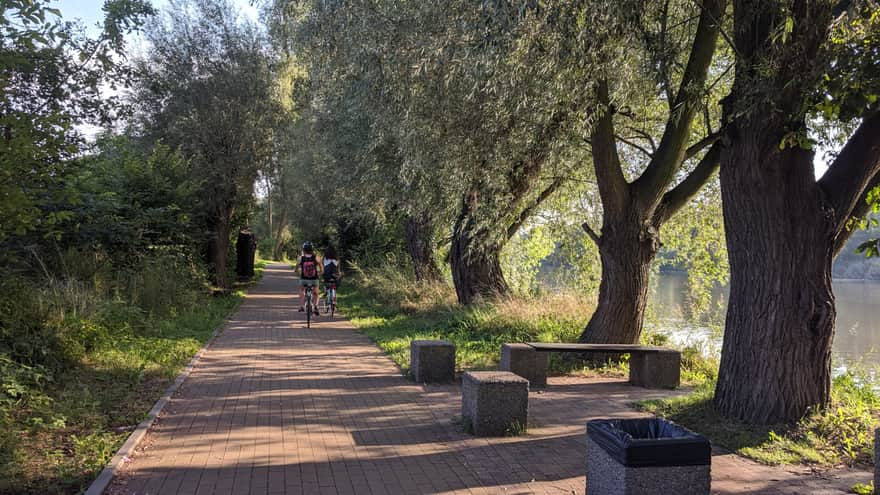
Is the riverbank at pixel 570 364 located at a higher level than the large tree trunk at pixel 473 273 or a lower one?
lower

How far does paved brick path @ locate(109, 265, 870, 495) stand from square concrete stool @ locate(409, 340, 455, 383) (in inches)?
11.4

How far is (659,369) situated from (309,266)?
9.28 meters

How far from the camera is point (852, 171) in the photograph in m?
6.91

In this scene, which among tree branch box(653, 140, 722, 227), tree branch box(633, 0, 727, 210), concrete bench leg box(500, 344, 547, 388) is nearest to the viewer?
tree branch box(633, 0, 727, 210)

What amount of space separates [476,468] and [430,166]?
7.15 m

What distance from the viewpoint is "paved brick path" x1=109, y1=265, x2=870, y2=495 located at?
17.0 ft

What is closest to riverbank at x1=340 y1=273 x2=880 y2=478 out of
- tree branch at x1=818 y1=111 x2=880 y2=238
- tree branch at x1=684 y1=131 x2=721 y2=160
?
tree branch at x1=818 y1=111 x2=880 y2=238

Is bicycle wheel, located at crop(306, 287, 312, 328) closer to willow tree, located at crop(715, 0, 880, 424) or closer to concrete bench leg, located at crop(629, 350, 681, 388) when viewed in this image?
concrete bench leg, located at crop(629, 350, 681, 388)

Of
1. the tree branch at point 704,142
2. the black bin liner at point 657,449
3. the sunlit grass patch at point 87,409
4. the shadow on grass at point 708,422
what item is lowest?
the sunlit grass patch at point 87,409

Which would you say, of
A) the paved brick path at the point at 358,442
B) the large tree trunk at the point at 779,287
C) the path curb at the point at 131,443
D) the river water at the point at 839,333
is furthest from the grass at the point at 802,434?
the path curb at the point at 131,443

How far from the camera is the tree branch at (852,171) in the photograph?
22.4 ft

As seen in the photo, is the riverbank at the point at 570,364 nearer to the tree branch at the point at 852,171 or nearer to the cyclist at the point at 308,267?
the cyclist at the point at 308,267

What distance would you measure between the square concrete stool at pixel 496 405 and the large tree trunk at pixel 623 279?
14.5 ft

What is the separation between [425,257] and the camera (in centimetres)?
2227
